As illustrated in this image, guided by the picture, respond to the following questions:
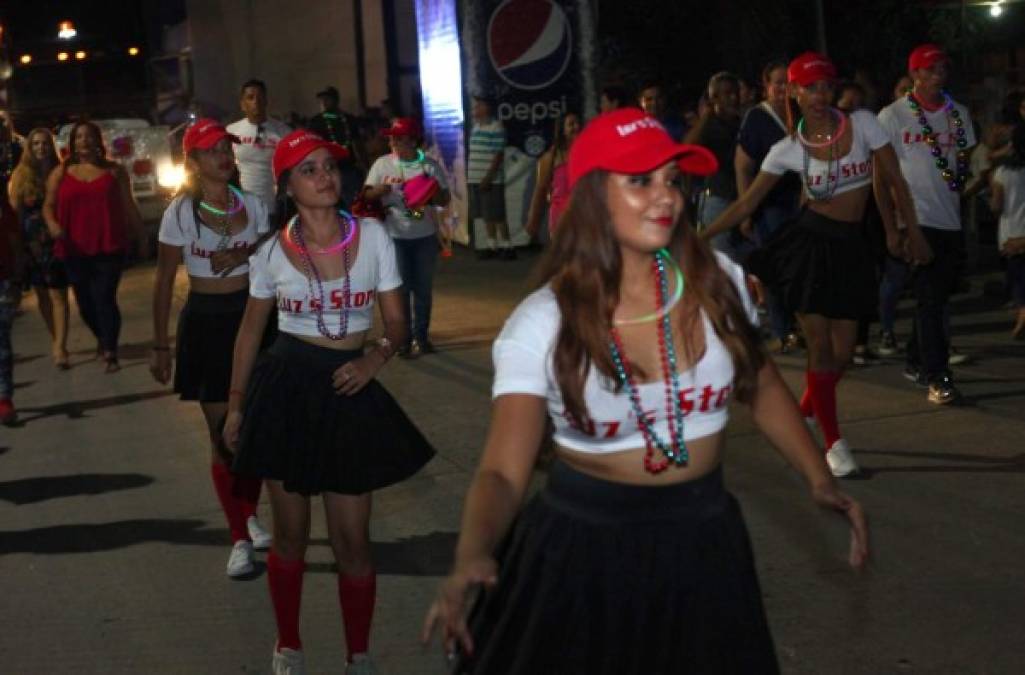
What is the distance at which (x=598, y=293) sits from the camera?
352 cm

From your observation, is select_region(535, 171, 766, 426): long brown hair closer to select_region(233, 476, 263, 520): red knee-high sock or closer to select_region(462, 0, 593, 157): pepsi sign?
select_region(233, 476, 263, 520): red knee-high sock

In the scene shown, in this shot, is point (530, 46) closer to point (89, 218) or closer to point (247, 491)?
point (89, 218)

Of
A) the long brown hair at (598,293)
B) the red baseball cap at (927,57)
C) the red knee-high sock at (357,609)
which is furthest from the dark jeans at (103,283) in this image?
the long brown hair at (598,293)

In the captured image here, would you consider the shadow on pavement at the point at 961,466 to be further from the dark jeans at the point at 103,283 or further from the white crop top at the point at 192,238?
the dark jeans at the point at 103,283

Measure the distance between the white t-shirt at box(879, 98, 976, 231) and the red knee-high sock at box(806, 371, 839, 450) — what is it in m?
2.02

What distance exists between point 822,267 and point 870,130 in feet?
2.37

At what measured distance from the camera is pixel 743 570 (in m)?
3.47

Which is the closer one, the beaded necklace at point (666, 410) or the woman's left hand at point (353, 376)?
the beaded necklace at point (666, 410)

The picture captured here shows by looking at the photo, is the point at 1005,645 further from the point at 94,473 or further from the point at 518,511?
the point at 94,473

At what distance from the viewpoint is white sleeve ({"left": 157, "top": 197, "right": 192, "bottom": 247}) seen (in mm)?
6852

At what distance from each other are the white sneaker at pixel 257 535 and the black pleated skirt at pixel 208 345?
708 millimetres

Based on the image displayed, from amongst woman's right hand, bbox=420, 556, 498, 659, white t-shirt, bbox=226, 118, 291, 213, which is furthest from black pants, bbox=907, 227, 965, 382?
woman's right hand, bbox=420, 556, 498, 659

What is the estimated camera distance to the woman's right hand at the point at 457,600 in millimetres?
3129

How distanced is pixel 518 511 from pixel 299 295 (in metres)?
2.13
